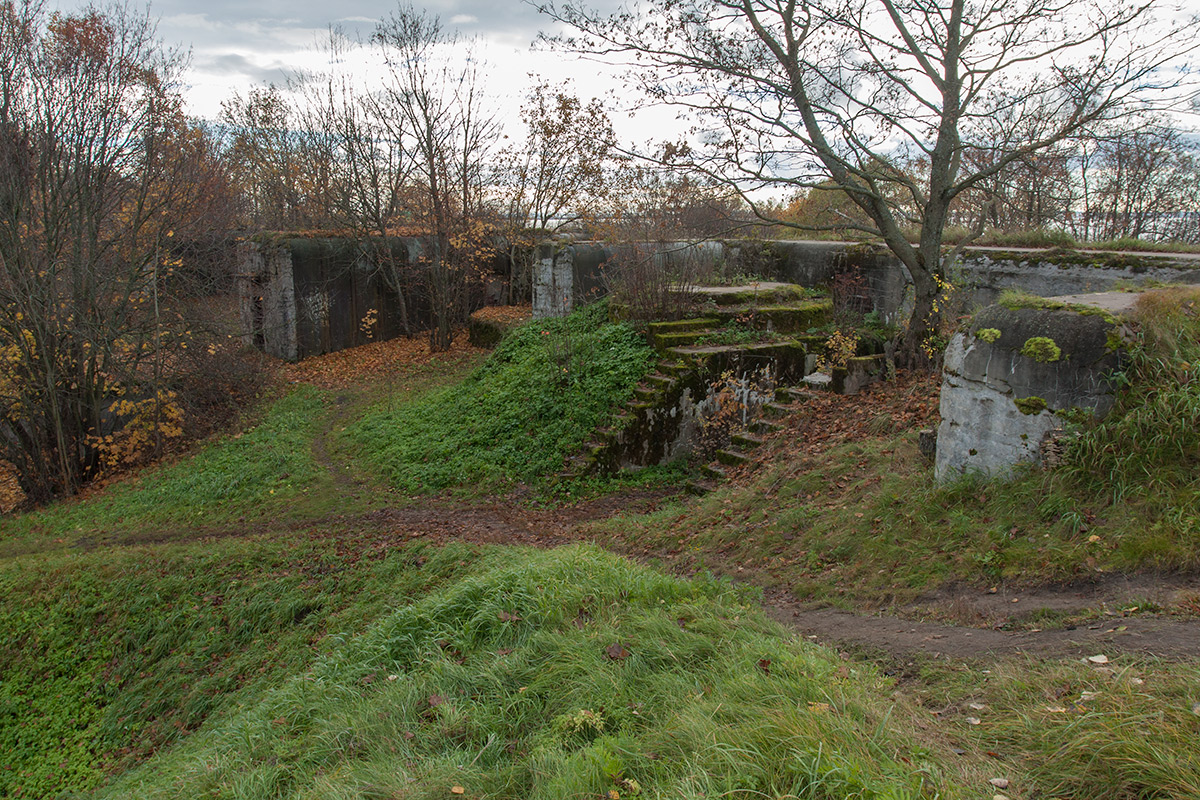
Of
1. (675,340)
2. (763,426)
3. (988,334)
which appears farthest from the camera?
(675,340)

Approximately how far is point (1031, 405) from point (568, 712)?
13.3 feet

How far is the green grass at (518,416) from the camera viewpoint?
9898 mm

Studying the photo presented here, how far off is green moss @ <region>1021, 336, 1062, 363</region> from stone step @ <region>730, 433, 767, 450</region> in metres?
4.10

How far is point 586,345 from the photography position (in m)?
11.5

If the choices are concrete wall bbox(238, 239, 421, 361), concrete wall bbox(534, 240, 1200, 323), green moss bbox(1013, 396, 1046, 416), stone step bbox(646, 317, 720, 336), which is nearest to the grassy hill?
green moss bbox(1013, 396, 1046, 416)

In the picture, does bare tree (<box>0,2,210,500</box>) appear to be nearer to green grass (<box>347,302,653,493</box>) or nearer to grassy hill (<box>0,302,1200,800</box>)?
grassy hill (<box>0,302,1200,800</box>)

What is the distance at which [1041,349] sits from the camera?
518 centimetres

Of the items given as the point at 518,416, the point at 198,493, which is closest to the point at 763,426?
the point at 518,416

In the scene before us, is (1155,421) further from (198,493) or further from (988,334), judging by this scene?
(198,493)

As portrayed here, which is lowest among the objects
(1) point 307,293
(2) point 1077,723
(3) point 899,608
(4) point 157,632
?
(4) point 157,632

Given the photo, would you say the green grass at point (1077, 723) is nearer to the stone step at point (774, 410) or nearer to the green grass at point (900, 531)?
the green grass at point (900, 531)

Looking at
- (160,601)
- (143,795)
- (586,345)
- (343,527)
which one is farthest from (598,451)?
(143,795)

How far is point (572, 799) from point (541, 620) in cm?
177

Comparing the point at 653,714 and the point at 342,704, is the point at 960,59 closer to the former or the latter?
the point at 653,714
